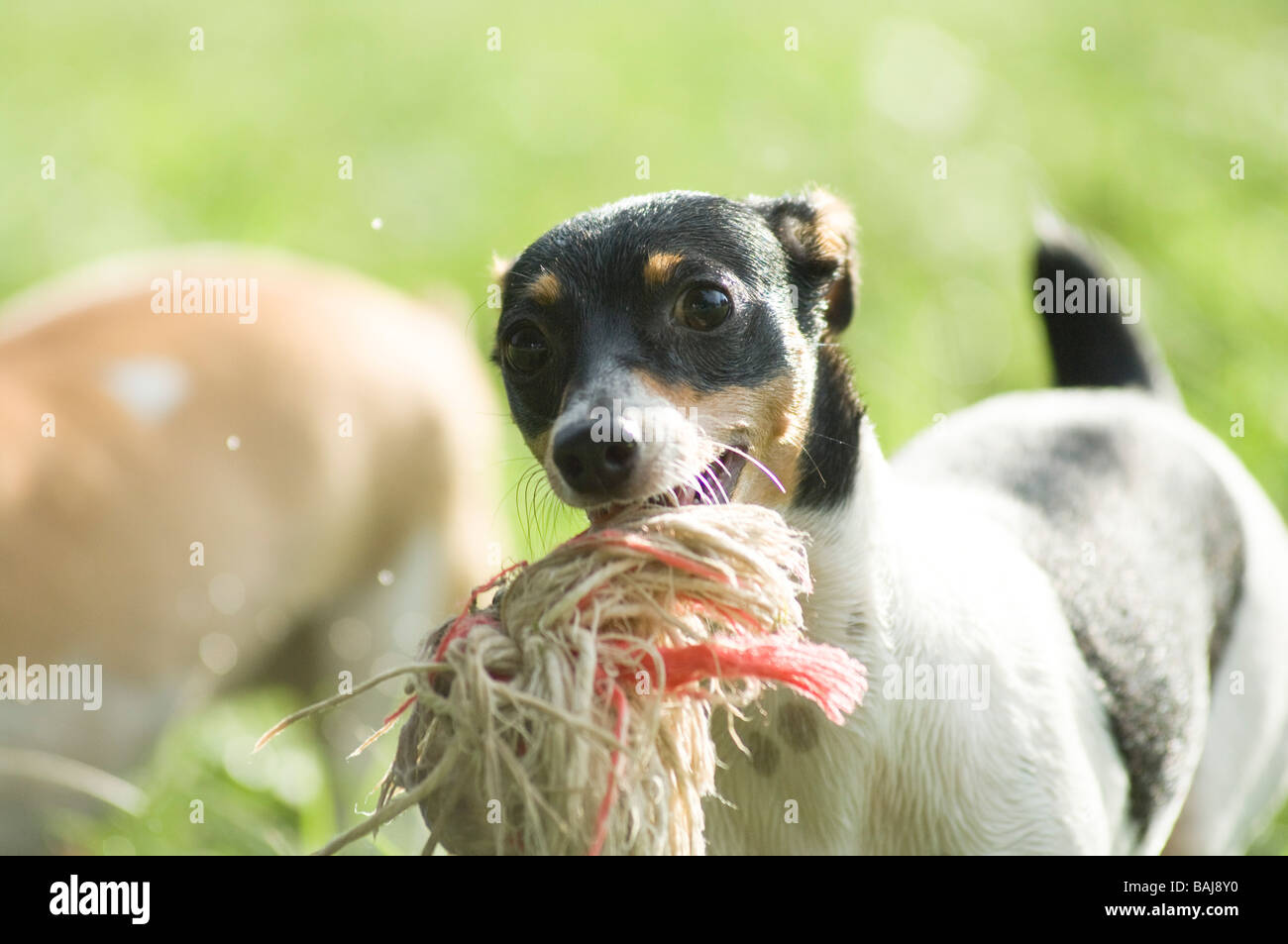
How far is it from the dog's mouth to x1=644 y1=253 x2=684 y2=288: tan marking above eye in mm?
290

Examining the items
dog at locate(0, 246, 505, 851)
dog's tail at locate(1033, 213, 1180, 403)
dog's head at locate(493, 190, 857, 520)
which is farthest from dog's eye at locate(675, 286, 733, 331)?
dog at locate(0, 246, 505, 851)

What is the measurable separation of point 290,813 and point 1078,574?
2.46m

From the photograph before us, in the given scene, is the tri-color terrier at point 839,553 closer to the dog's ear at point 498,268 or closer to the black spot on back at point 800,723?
the black spot on back at point 800,723

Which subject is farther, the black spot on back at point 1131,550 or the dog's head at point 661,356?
the black spot on back at point 1131,550

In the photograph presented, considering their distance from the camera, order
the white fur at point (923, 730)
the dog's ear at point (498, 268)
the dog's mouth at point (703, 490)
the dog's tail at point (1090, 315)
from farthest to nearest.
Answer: the dog's tail at point (1090, 315)
the dog's ear at point (498, 268)
the white fur at point (923, 730)
the dog's mouth at point (703, 490)

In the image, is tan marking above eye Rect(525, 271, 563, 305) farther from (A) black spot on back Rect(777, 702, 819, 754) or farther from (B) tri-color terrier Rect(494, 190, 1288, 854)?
(A) black spot on back Rect(777, 702, 819, 754)

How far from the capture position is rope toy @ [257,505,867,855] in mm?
1890

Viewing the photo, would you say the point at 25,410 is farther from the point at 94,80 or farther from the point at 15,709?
the point at 94,80

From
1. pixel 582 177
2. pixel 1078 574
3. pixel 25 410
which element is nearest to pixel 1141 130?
pixel 582 177

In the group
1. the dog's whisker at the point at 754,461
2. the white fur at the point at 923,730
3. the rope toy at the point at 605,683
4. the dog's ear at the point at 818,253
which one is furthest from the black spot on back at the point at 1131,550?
the rope toy at the point at 605,683

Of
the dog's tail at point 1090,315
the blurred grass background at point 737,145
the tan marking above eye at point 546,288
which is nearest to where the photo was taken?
the tan marking above eye at point 546,288

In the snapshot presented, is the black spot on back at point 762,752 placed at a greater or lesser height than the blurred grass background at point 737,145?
lesser

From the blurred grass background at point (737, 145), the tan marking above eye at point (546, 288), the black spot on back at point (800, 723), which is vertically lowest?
the black spot on back at point (800, 723)

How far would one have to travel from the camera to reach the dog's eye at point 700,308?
231cm
